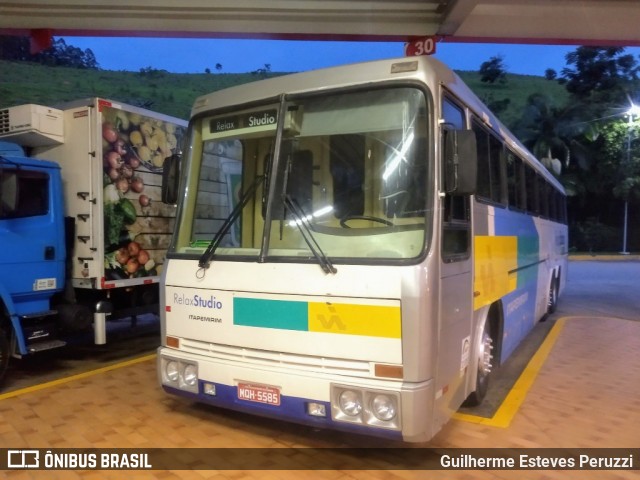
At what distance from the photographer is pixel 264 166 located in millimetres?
4199

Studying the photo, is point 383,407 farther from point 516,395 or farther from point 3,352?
point 3,352

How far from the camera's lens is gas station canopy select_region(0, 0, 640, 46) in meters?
8.37

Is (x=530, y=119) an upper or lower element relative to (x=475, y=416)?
→ upper

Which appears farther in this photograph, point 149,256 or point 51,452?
point 149,256

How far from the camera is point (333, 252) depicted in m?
3.67

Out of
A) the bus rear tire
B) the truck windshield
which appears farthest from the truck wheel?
the bus rear tire

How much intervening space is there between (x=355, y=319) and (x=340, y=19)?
709cm

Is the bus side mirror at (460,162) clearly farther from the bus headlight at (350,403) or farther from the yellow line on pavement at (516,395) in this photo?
the yellow line on pavement at (516,395)

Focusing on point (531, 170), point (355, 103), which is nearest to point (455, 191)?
point (355, 103)

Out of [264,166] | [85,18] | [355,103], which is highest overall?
[85,18]

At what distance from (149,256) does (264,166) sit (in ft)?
12.8

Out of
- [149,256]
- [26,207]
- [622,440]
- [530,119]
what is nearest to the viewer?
[622,440]

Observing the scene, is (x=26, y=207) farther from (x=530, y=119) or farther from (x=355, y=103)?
(x=530, y=119)

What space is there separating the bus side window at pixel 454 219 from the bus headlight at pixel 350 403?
1.12 m
